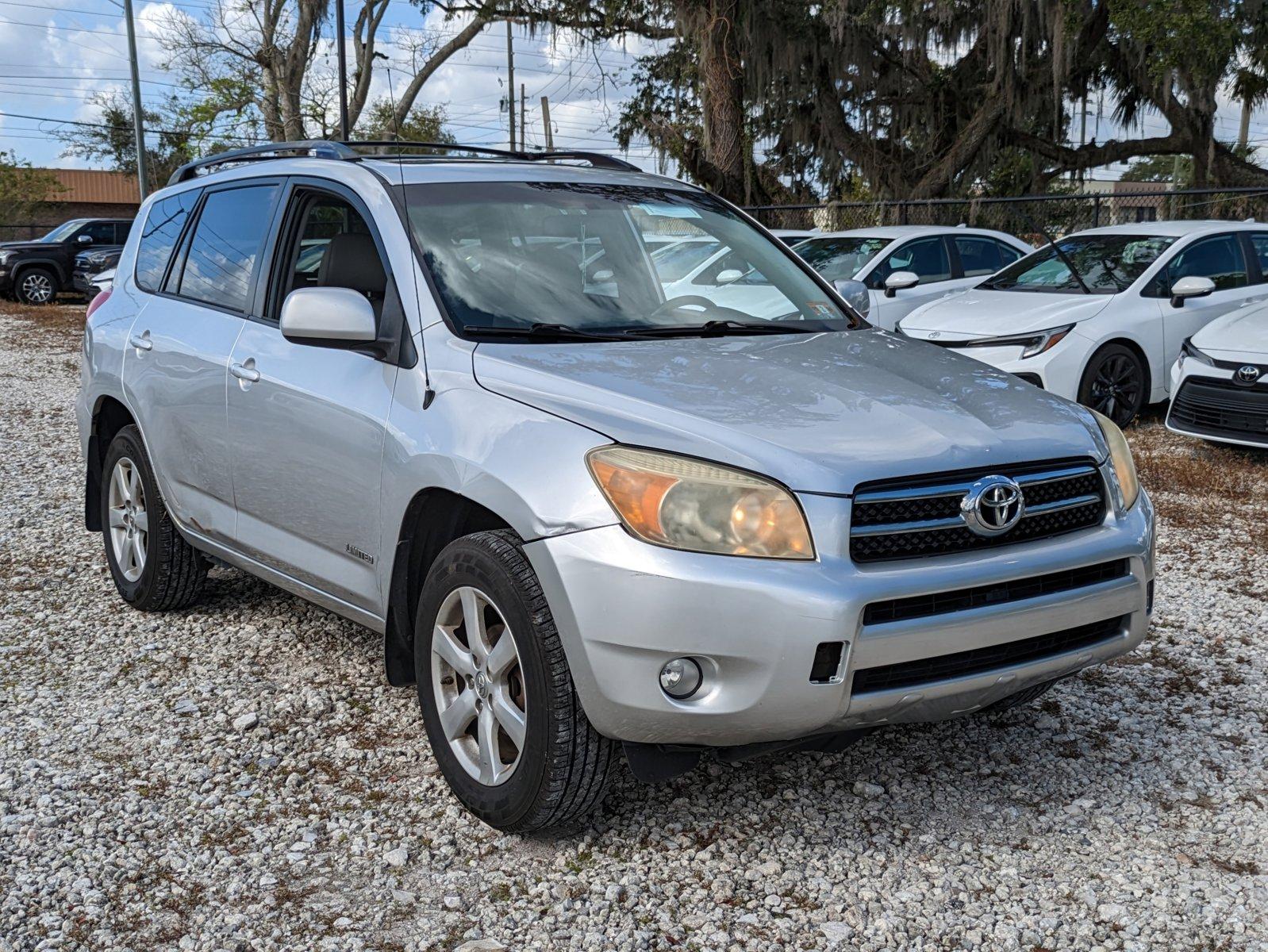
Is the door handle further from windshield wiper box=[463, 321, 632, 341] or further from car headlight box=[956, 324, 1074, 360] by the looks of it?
car headlight box=[956, 324, 1074, 360]

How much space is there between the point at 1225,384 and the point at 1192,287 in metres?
1.62

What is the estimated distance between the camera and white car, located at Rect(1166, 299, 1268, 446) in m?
8.14

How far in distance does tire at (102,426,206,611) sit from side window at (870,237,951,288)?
28.8 feet

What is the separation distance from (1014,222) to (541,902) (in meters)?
19.2

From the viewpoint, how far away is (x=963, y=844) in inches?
134

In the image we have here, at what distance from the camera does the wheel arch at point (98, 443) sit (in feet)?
18.0

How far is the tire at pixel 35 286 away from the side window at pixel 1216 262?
21973 millimetres

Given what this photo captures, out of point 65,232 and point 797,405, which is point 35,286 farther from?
point 797,405

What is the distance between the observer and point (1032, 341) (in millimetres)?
9711

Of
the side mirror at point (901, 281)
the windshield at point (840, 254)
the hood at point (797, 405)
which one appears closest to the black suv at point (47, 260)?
the windshield at point (840, 254)

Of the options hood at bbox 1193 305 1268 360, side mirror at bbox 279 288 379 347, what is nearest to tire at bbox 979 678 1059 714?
side mirror at bbox 279 288 379 347

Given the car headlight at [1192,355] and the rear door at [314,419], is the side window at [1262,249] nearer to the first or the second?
the car headlight at [1192,355]

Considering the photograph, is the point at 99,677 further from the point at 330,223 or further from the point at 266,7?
the point at 266,7

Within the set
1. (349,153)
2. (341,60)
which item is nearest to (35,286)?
(341,60)
